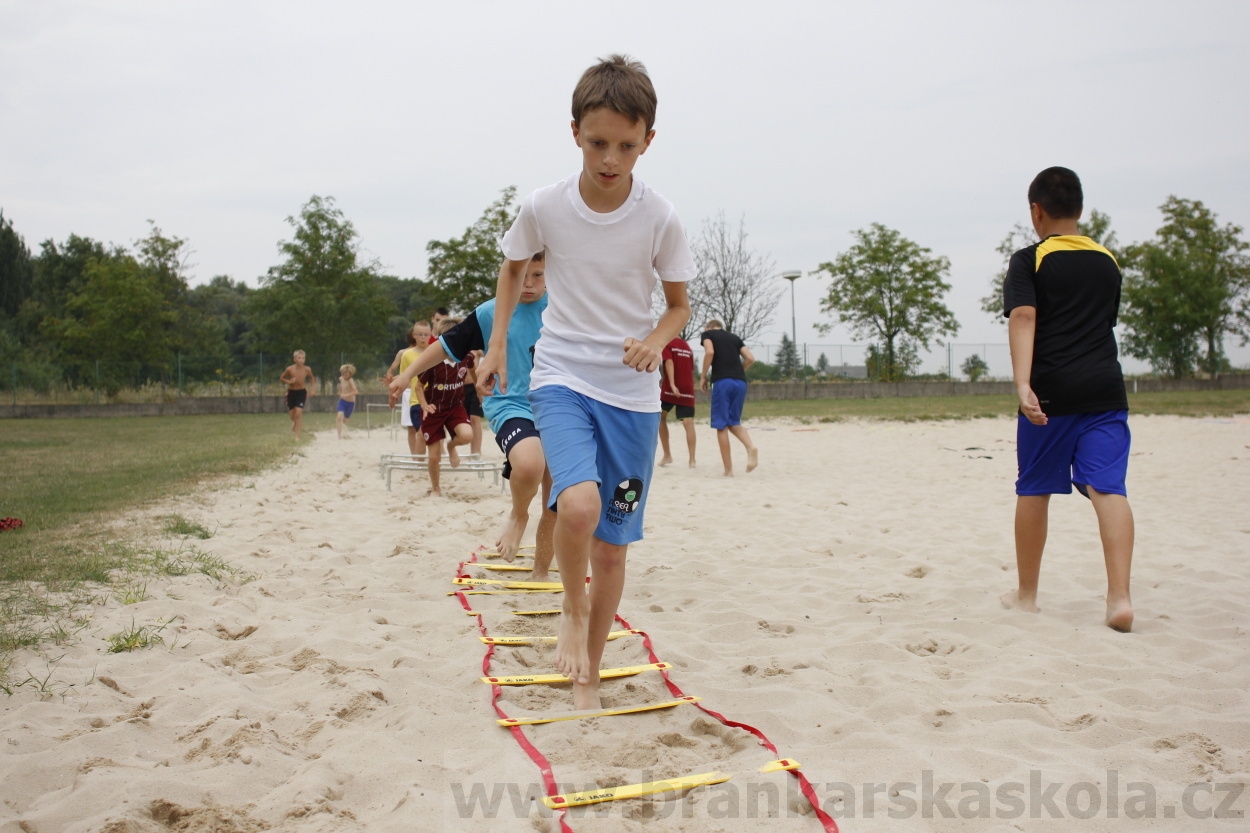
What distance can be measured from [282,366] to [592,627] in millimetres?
33784

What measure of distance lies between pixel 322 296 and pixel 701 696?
122ft

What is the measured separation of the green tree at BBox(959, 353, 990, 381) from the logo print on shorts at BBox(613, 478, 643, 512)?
128ft

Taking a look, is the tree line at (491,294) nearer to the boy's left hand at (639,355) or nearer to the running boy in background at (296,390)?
the running boy in background at (296,390)

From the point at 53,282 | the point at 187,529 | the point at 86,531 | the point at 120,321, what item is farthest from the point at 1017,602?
the point at 53,282

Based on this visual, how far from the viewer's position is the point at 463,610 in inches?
180

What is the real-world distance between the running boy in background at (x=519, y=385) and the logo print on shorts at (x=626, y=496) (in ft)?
5.49

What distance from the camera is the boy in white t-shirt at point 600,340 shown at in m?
3.06

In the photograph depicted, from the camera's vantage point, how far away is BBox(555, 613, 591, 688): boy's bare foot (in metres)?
3.23

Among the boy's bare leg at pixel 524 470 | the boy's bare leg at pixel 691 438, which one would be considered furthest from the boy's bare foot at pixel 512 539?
the boy's bare leg at pixel 691 438

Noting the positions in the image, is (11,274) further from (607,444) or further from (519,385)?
(607,444)

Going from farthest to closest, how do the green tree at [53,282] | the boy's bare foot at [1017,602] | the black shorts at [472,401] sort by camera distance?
the green tree at [53,282], the black shorts at [472,401], the boy's bare foot at [1017,602]

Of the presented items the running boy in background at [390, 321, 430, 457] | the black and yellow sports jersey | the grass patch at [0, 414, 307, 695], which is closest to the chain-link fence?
the grass patch at [0, 414, 307, 695]

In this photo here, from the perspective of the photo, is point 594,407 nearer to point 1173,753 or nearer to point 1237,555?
point 1173,753

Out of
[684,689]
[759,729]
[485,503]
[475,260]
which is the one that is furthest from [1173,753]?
[475,260]
